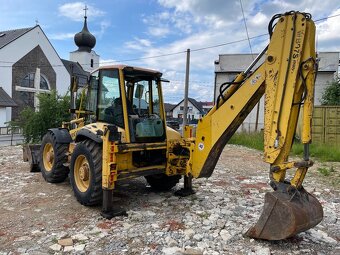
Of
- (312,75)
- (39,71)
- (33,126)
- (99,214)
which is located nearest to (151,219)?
(99,214)

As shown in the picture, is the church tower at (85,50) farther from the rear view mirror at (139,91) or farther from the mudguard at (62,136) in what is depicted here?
the rear view mirror at (139,91)

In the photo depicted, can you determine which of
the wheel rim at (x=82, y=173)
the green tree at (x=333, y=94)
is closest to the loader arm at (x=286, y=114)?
the wheel rim at (x=82, y=173)

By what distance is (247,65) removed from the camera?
25.4 meters

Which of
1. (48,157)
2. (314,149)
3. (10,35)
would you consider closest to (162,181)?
(48,157)

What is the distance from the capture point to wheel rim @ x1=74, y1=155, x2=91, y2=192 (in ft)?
17.6

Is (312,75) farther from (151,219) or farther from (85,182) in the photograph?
(85,182)

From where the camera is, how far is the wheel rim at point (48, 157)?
6992mm

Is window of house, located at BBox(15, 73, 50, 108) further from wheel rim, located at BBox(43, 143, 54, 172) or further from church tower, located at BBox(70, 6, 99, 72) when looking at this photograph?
wheel rim, located at BBox(43, 143, 54, 172)

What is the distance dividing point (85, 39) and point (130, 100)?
147 ft

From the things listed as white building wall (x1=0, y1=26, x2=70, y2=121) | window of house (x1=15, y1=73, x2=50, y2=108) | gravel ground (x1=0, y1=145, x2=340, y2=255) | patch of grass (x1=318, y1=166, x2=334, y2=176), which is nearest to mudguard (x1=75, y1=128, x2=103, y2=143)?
gravel ground (x1=0, y1=145, x2=340, y2=255)

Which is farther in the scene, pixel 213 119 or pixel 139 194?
pixel 139 194

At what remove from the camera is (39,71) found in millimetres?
38406

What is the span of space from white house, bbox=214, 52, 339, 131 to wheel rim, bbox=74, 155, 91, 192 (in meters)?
19.0

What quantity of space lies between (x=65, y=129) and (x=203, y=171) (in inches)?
133
